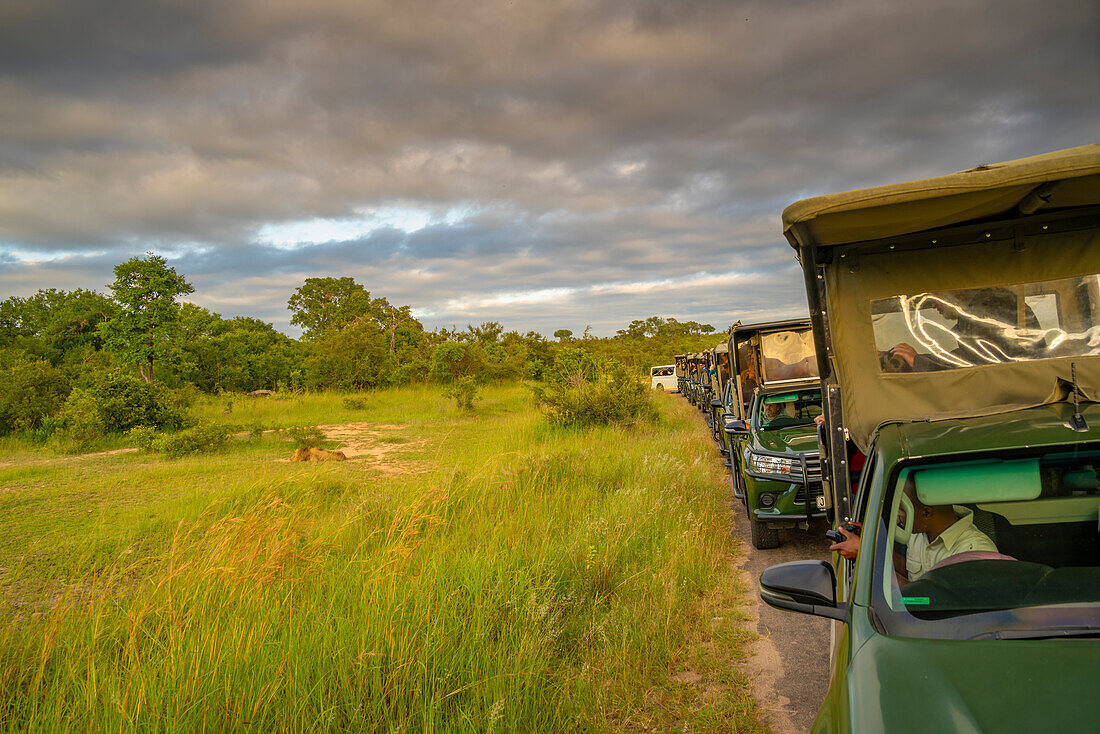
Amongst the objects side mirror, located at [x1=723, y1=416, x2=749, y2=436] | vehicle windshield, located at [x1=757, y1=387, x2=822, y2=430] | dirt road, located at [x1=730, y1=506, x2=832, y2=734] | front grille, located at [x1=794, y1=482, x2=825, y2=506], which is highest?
vehicle windshield, located at [x1=757, y1=387, x2=822, y2=430]

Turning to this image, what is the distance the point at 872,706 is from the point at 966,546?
3.15 ft

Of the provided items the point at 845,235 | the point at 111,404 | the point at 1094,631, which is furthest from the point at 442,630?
the point at 111,404

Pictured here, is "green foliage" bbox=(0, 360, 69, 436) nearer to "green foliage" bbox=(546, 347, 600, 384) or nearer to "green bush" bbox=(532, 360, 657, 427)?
"green bush" bbox=(532, 360, 657, 427)

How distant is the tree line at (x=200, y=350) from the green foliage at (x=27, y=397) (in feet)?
0.10

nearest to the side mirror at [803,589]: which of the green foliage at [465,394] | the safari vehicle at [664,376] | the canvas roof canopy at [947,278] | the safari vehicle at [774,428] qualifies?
the canvas roof canopy at [947,278]

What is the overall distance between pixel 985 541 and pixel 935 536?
7.0 inches

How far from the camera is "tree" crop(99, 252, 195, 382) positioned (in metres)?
20.1

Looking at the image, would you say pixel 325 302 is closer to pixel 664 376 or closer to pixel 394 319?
pixel 394 319

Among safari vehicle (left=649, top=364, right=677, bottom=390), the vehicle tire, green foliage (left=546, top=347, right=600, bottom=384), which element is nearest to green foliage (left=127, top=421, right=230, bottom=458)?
green foliage (left=546, top=347, right=600, bottom=384)

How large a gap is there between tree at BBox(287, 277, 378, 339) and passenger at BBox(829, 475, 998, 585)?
52.0 m

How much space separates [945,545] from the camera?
7.60 feet

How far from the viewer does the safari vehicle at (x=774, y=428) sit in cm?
614

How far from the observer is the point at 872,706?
167cm

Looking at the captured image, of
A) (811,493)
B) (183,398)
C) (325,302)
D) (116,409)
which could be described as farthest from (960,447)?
(325,302)
